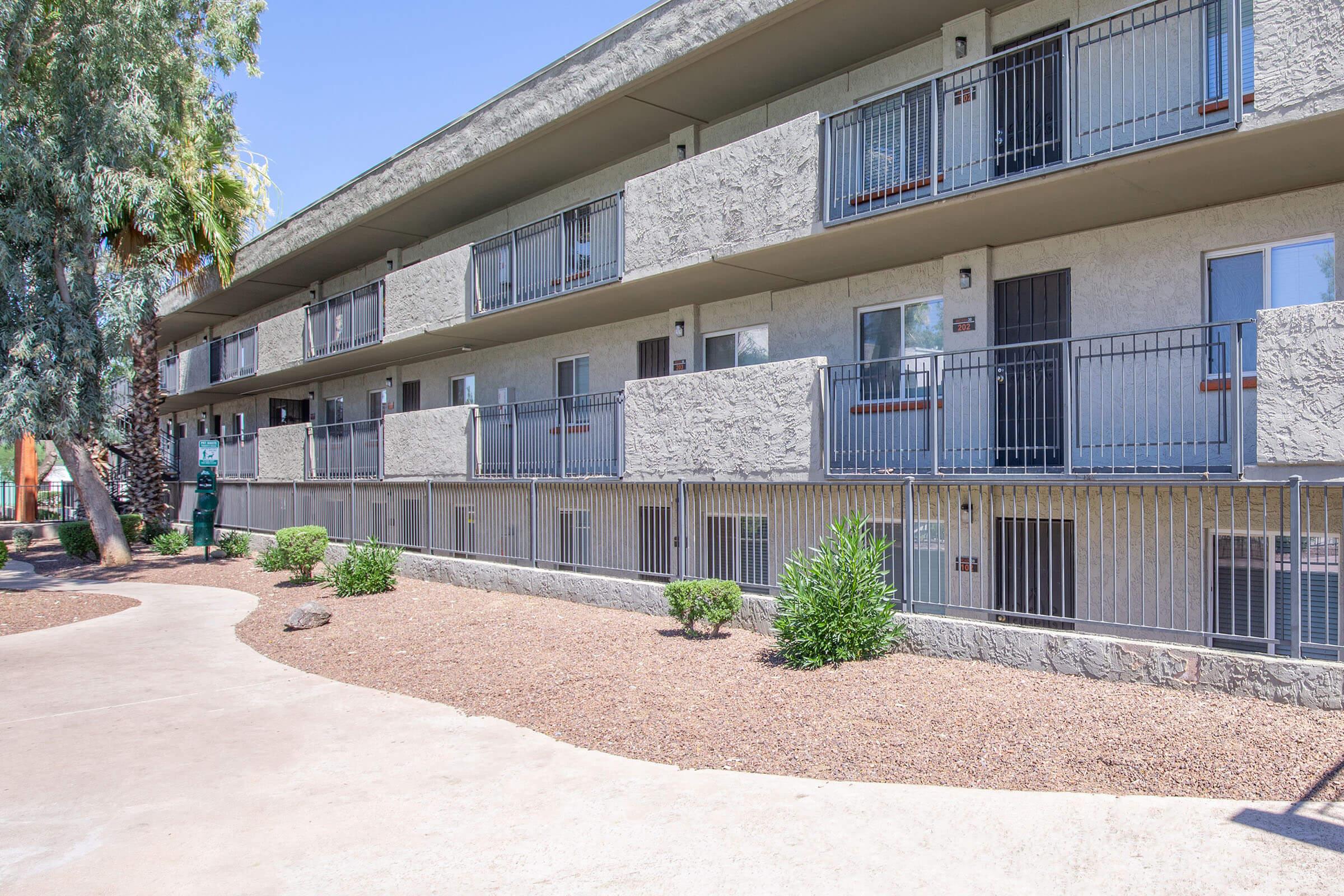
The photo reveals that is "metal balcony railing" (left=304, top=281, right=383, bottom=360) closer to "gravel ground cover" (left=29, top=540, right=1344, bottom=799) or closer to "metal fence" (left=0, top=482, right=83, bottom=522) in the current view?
"gravel ground cover" (left=29, top=540, right=1344, bottom=799)

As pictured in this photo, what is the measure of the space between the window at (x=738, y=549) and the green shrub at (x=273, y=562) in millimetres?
8379

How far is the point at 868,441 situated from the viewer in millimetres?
10727

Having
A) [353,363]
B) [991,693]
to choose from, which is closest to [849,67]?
[991,693]

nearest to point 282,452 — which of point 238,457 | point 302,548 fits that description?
point 238,457

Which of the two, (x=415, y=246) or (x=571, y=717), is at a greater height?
(x=415, y=246)

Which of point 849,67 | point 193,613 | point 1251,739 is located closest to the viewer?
point 1251,739

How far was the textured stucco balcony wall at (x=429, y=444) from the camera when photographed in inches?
647

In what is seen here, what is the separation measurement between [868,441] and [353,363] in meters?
14.7

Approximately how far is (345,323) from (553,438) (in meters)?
8.02

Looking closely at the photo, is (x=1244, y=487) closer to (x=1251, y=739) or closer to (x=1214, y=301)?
(x=1251, y=739)

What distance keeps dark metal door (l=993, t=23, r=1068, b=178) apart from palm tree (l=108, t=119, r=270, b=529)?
1433 centimetres

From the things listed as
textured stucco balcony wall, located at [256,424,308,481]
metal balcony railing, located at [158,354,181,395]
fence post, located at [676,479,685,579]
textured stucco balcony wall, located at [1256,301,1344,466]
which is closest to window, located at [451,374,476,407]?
textured stucco balcony wall, located at [256,424,308,481]

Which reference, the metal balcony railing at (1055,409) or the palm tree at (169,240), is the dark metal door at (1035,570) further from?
the palm tree at (169,240)

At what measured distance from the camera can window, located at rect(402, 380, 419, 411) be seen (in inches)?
857
